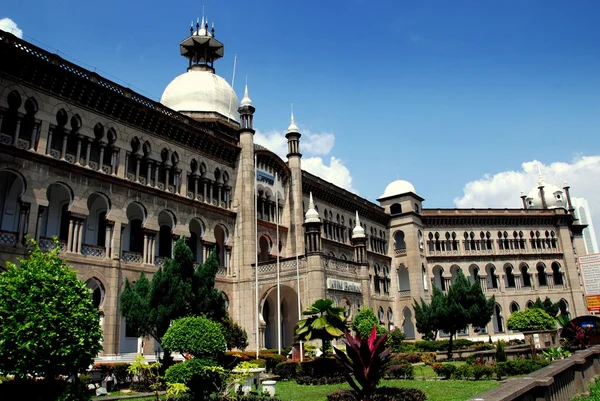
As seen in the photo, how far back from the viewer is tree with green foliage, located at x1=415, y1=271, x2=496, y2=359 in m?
33.6

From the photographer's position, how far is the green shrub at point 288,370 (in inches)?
846

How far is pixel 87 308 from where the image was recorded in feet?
42.6

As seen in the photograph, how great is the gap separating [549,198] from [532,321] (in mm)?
28596

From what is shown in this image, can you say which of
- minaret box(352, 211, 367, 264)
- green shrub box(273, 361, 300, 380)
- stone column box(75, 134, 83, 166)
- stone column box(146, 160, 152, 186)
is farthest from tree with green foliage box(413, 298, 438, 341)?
stone column box(75, 134, 83, 166)

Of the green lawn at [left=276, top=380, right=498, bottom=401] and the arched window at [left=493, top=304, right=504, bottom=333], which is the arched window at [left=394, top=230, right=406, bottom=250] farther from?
the green lawn at [left=276, top=380, right=498, bottom=401]

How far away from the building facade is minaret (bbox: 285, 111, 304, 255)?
0.08m

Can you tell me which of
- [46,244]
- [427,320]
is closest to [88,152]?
[46,244]

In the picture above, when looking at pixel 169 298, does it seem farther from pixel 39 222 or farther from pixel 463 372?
pixel 463 372

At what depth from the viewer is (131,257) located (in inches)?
1014

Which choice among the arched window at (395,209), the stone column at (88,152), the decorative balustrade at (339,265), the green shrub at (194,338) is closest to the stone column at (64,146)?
the stone column at (88,152)

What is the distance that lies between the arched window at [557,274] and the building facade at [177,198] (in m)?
14.0

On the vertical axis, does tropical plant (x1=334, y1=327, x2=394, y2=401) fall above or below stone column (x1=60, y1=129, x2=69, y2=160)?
below

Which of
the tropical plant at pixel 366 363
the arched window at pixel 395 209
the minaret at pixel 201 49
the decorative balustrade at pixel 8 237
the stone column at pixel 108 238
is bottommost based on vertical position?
the tropical plant at pixel 366 363

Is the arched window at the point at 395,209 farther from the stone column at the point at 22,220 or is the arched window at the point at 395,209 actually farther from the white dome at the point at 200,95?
the stone column at the point at 22,220
